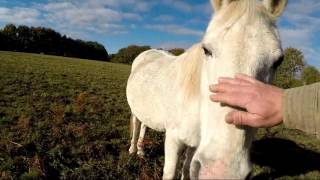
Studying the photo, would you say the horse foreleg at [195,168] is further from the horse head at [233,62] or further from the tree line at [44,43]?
the tree line at [44,43]

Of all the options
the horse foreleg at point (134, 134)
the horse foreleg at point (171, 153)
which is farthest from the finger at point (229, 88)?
the horse foreleg at point (134, 134)

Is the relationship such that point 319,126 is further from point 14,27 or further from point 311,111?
point 14,27

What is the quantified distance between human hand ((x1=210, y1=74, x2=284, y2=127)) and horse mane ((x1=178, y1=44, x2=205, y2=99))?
5.18 feet

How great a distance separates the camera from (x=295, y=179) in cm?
620

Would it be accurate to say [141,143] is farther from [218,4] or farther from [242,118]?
[242,118]

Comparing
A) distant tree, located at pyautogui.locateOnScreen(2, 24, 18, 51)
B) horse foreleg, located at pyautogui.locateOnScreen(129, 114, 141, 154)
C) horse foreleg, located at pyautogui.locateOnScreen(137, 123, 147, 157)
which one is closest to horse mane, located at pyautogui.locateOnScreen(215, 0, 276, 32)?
horse foreleg, located at pyautogui.locateOnScreen(137, 123, 147, 157)

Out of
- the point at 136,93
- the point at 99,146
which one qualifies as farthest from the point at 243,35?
the point at 99,146

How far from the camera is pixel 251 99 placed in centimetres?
226

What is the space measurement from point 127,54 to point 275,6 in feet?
212

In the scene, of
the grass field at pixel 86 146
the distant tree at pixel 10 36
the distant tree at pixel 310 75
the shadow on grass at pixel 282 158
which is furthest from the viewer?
the distant tree at pixel 10 36

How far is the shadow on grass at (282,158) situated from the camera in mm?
6602

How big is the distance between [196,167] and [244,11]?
3.87 feet

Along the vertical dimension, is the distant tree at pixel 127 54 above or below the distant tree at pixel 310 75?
above

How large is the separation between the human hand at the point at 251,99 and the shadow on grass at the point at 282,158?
416cm
